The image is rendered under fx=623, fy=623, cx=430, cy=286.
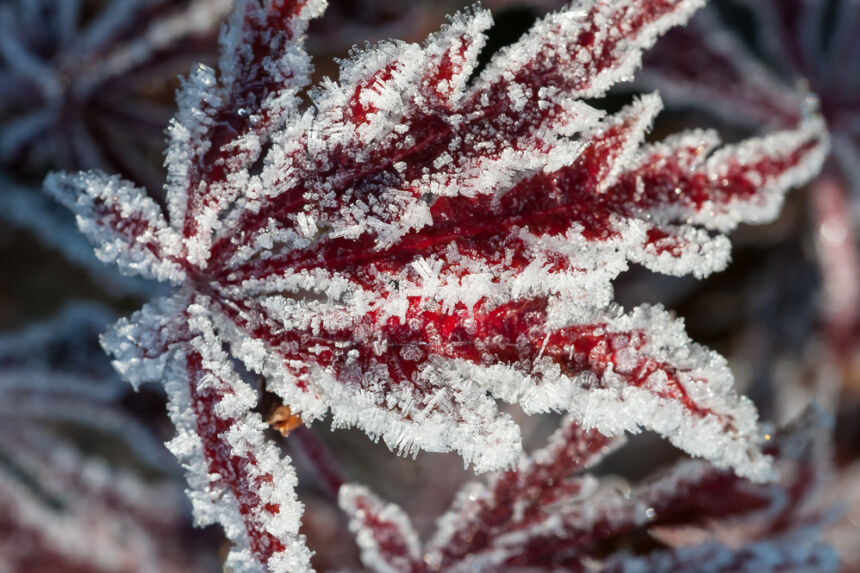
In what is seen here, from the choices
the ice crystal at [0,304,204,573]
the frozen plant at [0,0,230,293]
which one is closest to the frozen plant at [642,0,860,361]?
the frozen plant at [0,0,230,293]

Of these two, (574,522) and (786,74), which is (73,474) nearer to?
(574,522)

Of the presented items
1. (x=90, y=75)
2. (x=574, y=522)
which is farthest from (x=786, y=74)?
(x=90, y=75)

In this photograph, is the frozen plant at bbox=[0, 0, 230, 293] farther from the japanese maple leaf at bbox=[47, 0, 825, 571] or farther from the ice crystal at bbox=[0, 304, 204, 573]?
the japanese maple leaf at bbox=[47, 0, 825, 571]

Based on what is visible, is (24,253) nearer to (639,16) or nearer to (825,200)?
(639,16)

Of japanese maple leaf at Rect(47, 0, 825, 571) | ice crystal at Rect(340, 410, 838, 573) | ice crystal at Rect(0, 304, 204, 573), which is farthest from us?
ice crystal at Rect(0, 304, 204, 573)

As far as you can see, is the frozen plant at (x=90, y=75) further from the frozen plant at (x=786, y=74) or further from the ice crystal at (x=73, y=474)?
the frozen plant at (x=786, y=74)

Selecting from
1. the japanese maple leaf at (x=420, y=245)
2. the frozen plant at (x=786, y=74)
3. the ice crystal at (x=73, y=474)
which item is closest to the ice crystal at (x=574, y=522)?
the japanese maple leaf at (x=420, y=245)

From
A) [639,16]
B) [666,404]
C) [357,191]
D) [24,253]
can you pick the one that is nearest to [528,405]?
[666,404]
